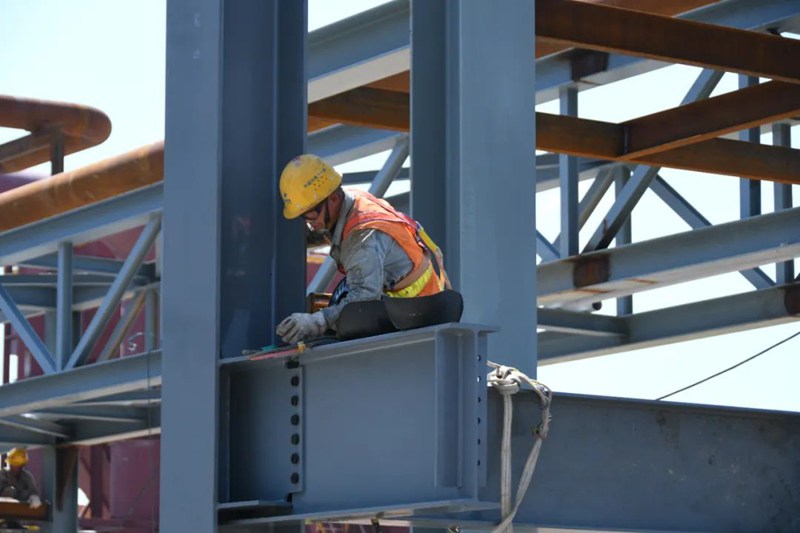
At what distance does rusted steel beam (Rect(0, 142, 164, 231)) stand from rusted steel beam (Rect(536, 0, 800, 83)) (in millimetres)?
5570

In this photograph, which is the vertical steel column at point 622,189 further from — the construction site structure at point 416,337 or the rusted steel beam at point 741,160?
the construction site structure at point 416,337

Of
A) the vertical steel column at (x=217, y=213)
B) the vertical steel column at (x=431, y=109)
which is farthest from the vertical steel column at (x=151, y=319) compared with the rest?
the vertical steel column at (x=217, y=213)

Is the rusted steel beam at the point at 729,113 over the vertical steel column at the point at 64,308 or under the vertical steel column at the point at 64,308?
over

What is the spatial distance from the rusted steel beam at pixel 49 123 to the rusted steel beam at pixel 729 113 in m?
8.69

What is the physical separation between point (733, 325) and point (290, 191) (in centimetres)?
982

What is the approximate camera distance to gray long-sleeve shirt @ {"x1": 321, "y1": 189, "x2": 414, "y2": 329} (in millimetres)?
6621

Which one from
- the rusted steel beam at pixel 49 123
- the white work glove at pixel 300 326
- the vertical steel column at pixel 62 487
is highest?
the rusted steel beam at pixel 49 123

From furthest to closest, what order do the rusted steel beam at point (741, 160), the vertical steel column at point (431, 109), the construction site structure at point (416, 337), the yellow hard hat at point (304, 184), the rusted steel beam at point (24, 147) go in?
1. the rusted steel beam at point (24, 147)
2. the rusted steel beam at point (741, 160)
3. the vertical steel column at point (431, 109)
4. the yellow hard hat at point (304, 184)
5. the construction site structure at point (416, 337)

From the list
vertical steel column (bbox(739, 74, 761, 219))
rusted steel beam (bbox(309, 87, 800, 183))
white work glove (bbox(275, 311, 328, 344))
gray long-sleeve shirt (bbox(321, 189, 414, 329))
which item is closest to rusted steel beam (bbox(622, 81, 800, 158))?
rusted steel beam (bbox(309, 87, 800, 183))

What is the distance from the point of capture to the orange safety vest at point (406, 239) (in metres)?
6.84

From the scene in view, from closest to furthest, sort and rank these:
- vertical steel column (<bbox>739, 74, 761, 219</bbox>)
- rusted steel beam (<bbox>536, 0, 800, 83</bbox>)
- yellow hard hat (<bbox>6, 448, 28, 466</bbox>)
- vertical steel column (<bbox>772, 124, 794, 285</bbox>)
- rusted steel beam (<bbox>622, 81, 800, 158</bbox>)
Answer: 1. rusted steel beam (<bbox>536, 0, 800, 83</bbox>)
2. rusted steel beam (<bbox>622, 81, 800, 158</bbox>)
3. vertical steel column (<bbox>739, 74, 761, 219</bbox>)
4. vertical steel column (<bbox>772, 124, 794, 285</bbox>)
5. yellow hard hat (<bbox>6, 448, 28, 466</bbox>)

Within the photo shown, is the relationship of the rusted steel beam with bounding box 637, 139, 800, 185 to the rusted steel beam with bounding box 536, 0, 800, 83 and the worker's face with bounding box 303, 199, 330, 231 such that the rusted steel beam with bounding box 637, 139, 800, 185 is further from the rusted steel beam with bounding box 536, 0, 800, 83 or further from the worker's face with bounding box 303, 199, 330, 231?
the worker's face with bounding box 303, 199, 330, 231

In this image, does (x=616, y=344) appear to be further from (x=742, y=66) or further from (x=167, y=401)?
(x=167, y=401)

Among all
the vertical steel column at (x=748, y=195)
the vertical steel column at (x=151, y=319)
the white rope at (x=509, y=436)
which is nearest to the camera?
the white rope at (x=509, y=436)
